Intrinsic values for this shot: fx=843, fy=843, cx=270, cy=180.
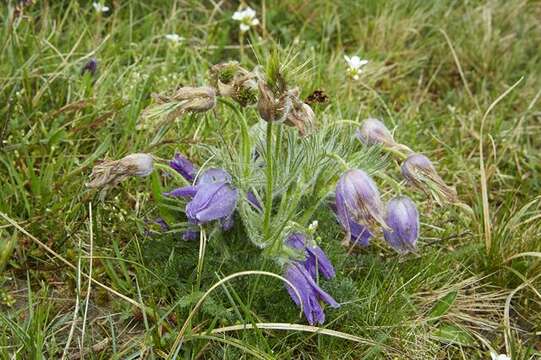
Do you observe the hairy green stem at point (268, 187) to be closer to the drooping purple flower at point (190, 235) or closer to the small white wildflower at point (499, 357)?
the drooping purple flower at point (190, 235)

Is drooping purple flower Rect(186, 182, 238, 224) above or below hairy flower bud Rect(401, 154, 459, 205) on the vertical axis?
below

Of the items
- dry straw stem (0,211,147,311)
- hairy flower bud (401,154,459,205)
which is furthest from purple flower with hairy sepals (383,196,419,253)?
dry straw stem (0,211,147,311)

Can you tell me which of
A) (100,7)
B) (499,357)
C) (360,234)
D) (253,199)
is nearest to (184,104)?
(253,199)

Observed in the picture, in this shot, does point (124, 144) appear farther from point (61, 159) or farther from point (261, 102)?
point (261, 102)

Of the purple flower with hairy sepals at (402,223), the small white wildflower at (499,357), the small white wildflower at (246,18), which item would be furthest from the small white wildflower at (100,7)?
the small white wildflower at (499,357)

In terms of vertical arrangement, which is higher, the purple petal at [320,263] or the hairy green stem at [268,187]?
the hairy green stem at [268,187]

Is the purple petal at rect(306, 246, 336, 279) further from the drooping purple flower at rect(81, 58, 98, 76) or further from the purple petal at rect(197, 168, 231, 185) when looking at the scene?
the drooping purple flower at rect(81, 58, 98, 76)
